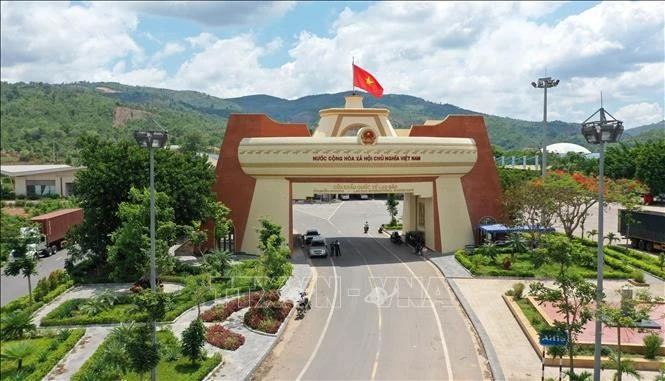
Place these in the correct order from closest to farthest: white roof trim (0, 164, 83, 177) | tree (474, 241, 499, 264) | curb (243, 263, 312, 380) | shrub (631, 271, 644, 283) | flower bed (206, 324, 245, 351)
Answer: curb (243, 263, 312, 380) → flower bed (206, 324, 245, 351) → shrub (631, 271, 644, 283) → tree (474, 241, 499, 264) → white roof trim (0, 164, 83, 177)

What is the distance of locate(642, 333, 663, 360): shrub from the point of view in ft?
55.8

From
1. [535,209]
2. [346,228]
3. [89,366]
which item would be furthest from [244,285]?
[346,228]

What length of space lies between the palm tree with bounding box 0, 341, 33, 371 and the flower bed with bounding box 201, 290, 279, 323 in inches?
247

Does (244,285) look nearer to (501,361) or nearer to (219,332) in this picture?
(219,332)

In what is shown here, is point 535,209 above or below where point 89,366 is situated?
above

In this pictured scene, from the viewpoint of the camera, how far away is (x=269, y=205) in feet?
111

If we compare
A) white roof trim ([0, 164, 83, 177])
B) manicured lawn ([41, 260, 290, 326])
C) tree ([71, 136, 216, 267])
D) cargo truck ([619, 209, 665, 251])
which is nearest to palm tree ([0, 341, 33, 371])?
manicured lawn ([41, 260, 290, 326])

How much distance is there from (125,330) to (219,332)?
19.0ft

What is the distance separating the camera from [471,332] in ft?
66.2

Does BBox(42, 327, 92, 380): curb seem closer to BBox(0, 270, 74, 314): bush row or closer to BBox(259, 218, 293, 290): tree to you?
BBox(0, 270, 74, 314): bush row

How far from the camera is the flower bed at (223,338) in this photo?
1845cm

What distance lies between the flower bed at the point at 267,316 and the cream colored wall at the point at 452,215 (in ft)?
51.6

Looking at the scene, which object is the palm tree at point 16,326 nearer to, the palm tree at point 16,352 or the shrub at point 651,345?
the palm tree at point 16,352

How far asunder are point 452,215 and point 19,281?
25848 mm
